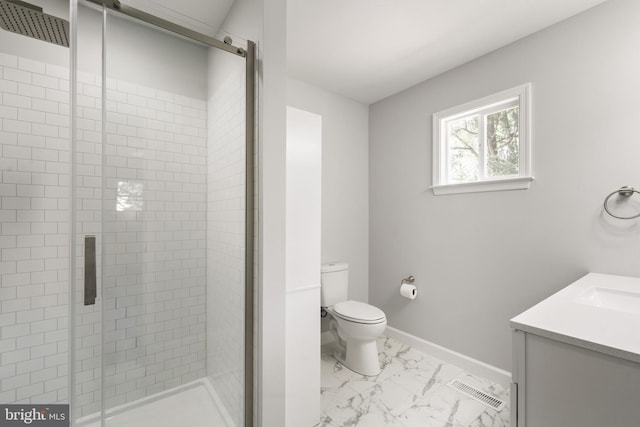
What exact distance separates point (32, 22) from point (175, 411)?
1965 millimetres

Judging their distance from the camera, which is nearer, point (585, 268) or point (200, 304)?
point (200, 304)

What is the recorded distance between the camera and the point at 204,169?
141 centimetres

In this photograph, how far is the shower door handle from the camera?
115 centimetres

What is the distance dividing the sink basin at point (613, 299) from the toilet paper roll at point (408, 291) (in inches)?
50.9

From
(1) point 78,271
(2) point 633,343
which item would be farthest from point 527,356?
(1) point 78,271

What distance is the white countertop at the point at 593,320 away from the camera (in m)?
0.80

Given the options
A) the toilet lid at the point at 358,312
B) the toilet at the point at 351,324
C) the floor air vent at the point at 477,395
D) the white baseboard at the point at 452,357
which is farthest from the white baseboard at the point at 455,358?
the toilet lid at the point at 358,312

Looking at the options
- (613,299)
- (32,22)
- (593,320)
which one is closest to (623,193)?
(613,299)

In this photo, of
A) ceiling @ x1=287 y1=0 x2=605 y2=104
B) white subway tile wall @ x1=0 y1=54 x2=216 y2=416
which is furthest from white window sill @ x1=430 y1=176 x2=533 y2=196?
white subway tile wall @ x1=0 y1=54 x2=216 y2=416

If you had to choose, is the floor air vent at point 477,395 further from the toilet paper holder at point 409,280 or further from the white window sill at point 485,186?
the white window sill at point 485,186

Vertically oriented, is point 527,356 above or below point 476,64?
below

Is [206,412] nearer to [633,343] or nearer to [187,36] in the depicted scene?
[633,343]

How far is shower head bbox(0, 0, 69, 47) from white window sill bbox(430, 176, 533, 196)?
2.63m

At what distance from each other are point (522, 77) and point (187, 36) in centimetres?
216
